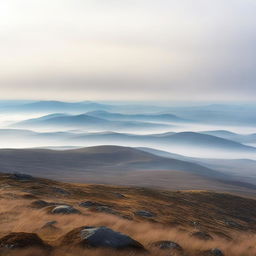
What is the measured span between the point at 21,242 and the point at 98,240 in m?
2.68

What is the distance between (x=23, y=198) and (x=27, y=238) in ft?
50.0

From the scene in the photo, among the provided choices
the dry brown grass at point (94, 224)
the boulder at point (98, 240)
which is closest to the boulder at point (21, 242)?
the dry brown grass at point (94, 224)

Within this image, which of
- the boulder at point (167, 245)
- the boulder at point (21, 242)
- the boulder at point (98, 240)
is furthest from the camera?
the boulder at point (167, 245)

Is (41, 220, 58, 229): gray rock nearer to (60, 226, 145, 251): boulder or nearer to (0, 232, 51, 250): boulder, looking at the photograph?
(60, 226, 145, 251): boulder

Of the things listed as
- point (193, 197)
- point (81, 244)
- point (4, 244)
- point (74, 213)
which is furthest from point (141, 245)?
point (193, 197)

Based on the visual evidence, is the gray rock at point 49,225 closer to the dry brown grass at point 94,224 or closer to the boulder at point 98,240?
the dry brown grass at point 94,224

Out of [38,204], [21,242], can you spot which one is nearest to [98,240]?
[21,242]

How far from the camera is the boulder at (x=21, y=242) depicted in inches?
540

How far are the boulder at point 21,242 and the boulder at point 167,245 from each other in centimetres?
453

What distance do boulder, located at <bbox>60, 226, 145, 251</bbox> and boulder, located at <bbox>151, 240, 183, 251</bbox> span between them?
1.14m

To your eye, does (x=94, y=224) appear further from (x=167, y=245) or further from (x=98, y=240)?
(x=98, y=240)

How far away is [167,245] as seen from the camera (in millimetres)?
16469

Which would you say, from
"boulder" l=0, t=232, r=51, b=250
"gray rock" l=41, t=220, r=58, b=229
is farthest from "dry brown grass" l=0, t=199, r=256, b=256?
"boulder" l=0, t=232, r=51, b=250

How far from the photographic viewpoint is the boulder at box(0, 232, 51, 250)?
540 inches
